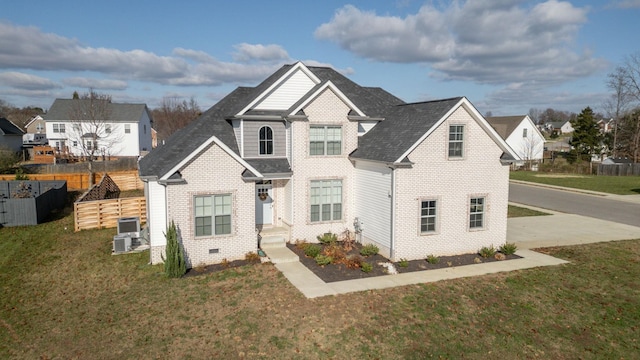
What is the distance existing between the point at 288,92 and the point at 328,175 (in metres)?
4.37

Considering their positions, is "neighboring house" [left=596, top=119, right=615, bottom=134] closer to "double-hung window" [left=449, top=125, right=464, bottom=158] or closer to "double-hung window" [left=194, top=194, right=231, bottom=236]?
"double-hung window" [left=449, top=125, right=464, bottom=158]

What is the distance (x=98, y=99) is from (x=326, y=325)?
45859mm

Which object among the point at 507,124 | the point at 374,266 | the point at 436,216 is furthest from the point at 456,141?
the point at 507,124

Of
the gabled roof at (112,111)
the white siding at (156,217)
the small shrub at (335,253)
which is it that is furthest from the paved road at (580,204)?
the gabled roof at (112,111)

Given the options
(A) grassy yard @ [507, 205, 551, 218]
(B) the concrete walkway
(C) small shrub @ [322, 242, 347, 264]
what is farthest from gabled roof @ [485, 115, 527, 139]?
(C) small shrub @ [322, 242, 347, 264]

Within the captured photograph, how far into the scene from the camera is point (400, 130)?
17.8 metres

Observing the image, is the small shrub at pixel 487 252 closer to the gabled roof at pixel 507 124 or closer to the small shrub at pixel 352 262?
the small shrub at pixel 352 262

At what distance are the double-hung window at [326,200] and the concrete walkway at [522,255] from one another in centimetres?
332

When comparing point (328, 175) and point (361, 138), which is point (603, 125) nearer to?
point (361, 138)

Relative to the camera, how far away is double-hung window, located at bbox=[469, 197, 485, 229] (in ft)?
57.8

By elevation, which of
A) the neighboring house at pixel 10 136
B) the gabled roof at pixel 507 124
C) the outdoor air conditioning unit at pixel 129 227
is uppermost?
the gabled roof at pixel 507 124

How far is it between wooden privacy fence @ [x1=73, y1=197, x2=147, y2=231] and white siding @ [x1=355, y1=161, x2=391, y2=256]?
39.3 feet

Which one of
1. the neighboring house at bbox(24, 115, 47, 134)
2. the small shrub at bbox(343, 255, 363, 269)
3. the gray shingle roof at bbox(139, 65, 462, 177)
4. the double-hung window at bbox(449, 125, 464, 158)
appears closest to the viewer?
the small shrub at bbox(343, 255, 363, 269)

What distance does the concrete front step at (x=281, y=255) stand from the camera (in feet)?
53.4
